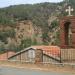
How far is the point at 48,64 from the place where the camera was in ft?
98.7

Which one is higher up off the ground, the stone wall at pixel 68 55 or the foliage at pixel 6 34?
the foliage at pixel 6 34

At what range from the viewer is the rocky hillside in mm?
93875

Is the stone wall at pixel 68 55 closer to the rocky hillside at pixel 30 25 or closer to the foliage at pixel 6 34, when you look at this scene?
the rocky hillside at pixel 30 25

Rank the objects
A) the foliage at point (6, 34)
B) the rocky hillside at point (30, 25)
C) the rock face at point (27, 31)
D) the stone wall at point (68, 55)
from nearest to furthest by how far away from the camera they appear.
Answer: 1. the stone wall at point (68, 55)
2. the foliage at point (6, 34)
3. the rocky hillside at point (30, 25)
4. the rock face at point (27, 31)

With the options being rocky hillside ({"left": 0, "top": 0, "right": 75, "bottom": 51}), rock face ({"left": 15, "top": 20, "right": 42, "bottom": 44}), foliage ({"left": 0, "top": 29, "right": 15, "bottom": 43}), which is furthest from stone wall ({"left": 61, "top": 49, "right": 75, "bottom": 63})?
rock face ({"left": 15, "top": 20, "right": 42, "bottom": 44})

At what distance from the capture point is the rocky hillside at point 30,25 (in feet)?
308

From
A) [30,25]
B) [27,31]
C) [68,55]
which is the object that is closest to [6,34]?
[27,31]

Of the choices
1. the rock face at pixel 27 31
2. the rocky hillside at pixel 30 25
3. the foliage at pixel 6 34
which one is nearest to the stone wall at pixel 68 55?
the rocky hillside at pixel 30 25

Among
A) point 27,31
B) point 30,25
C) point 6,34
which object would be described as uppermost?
point 30,25

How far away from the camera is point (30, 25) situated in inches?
4173

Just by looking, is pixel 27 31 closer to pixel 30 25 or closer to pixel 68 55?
pixel 30 25

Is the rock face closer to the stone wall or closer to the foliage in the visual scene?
the foliage

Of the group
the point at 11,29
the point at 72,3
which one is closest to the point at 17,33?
the point at 11,29

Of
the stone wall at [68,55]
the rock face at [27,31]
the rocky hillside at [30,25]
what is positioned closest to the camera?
the stone wall at [68,55]
